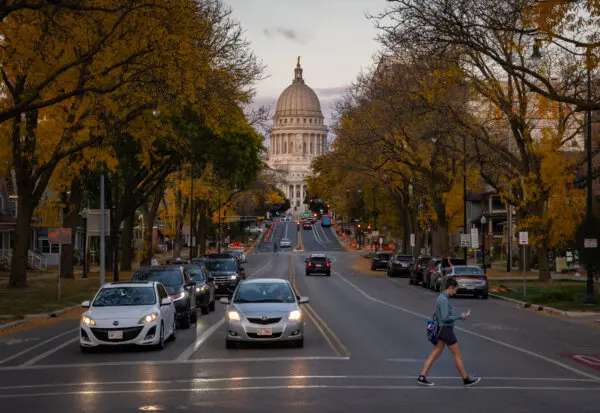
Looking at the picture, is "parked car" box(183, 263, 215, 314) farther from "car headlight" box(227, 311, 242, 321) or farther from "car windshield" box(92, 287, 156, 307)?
"car headlight" box(227, 311, 242, 321)

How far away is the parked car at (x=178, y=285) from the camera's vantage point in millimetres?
25719

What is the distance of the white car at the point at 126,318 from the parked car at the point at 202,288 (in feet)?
30.9

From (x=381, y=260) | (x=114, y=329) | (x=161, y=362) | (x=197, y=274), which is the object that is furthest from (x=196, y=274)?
(x=381, y=260)

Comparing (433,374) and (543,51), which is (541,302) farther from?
(433,374)

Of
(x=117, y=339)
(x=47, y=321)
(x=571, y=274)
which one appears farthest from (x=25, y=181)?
(x=571, y=274)

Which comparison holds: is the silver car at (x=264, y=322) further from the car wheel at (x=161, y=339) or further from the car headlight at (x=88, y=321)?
the car headlight at (x=88, y=321)

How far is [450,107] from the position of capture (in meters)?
44.2

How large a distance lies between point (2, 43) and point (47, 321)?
926 centimetres

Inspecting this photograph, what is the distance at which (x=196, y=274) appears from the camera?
32.2m

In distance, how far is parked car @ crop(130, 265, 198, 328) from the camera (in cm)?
2572

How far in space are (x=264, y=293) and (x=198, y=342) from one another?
1.91 meters

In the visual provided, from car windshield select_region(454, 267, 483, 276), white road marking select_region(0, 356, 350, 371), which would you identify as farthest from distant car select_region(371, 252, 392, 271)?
white road marking select_region(0, 356, 350, 371)

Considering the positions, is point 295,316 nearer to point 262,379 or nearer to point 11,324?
point 262,379

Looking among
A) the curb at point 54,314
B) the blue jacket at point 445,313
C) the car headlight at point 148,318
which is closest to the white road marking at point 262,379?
the blue jacket at point 445,313
